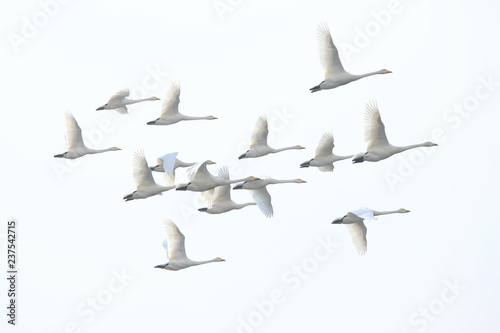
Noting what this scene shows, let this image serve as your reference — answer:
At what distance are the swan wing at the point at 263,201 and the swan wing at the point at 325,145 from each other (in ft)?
8.50

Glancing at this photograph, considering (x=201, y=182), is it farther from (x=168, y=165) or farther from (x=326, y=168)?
(x=326, y=168)

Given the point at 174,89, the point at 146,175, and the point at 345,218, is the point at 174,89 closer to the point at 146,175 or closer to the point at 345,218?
the point at 146,175

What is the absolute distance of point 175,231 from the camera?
166 feet

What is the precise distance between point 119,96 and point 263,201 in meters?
6.70

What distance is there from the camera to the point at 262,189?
53875mm

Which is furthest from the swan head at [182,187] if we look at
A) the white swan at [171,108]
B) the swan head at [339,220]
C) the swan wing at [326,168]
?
the swan wing at [326,168]

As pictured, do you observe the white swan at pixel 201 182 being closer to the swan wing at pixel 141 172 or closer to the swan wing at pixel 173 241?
the swan wing at pixel 141 172

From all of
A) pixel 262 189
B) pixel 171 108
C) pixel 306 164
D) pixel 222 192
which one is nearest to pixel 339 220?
pixel 306 164

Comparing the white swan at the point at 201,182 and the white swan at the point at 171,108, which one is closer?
the white swan at the point at 201,182

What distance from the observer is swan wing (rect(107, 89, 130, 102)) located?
53.8m

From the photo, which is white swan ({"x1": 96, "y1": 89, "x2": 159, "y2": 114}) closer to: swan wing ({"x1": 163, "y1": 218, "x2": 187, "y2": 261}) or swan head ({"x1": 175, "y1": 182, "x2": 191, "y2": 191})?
swan wing ({"x1": 163, "y1": 218, "x2": 187, "y2": 261})

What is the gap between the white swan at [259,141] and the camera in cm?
5331

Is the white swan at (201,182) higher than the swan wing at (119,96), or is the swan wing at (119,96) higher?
the swan wing at (119,96)

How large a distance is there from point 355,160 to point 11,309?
15.6 m
